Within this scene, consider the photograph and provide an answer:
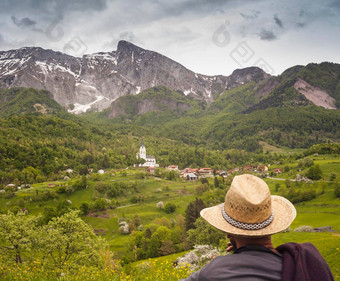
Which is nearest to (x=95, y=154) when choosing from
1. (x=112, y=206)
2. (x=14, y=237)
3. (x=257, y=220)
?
(x=112, y=206)

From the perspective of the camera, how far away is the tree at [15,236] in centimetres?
2046

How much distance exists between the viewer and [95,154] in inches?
5315

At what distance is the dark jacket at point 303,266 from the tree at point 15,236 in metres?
22.4

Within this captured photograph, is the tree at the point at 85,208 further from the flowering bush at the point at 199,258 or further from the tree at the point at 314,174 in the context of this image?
the tree at the point at 314,174

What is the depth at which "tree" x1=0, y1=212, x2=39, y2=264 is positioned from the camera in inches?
805

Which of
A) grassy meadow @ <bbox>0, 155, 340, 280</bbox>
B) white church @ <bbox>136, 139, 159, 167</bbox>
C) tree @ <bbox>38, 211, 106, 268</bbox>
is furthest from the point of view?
white church @ <bbox>136, 139, 159, 167</bbox>

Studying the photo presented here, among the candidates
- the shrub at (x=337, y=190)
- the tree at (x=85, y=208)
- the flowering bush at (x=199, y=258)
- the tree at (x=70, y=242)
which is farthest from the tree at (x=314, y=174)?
the tree at (x=70, y=242)

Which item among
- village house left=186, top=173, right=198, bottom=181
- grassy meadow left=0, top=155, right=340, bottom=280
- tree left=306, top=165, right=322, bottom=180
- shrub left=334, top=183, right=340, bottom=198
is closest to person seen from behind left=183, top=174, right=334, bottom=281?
grassy meadow left=0, top=155, right=340, bottom=280

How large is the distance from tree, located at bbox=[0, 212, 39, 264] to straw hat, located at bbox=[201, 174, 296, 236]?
71.8 ft

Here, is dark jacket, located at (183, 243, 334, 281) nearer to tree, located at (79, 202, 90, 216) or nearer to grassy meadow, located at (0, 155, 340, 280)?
grassy meadow, located at (0, 155, 340, 280)

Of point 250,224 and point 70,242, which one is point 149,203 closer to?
point 70,242

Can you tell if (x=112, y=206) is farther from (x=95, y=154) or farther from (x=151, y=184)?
(x=95, y=154)

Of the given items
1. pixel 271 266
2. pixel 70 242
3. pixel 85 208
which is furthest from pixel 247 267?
pixel 85 208

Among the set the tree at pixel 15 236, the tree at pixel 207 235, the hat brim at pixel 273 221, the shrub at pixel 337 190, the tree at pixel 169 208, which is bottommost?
the tree at pixel 169 208
